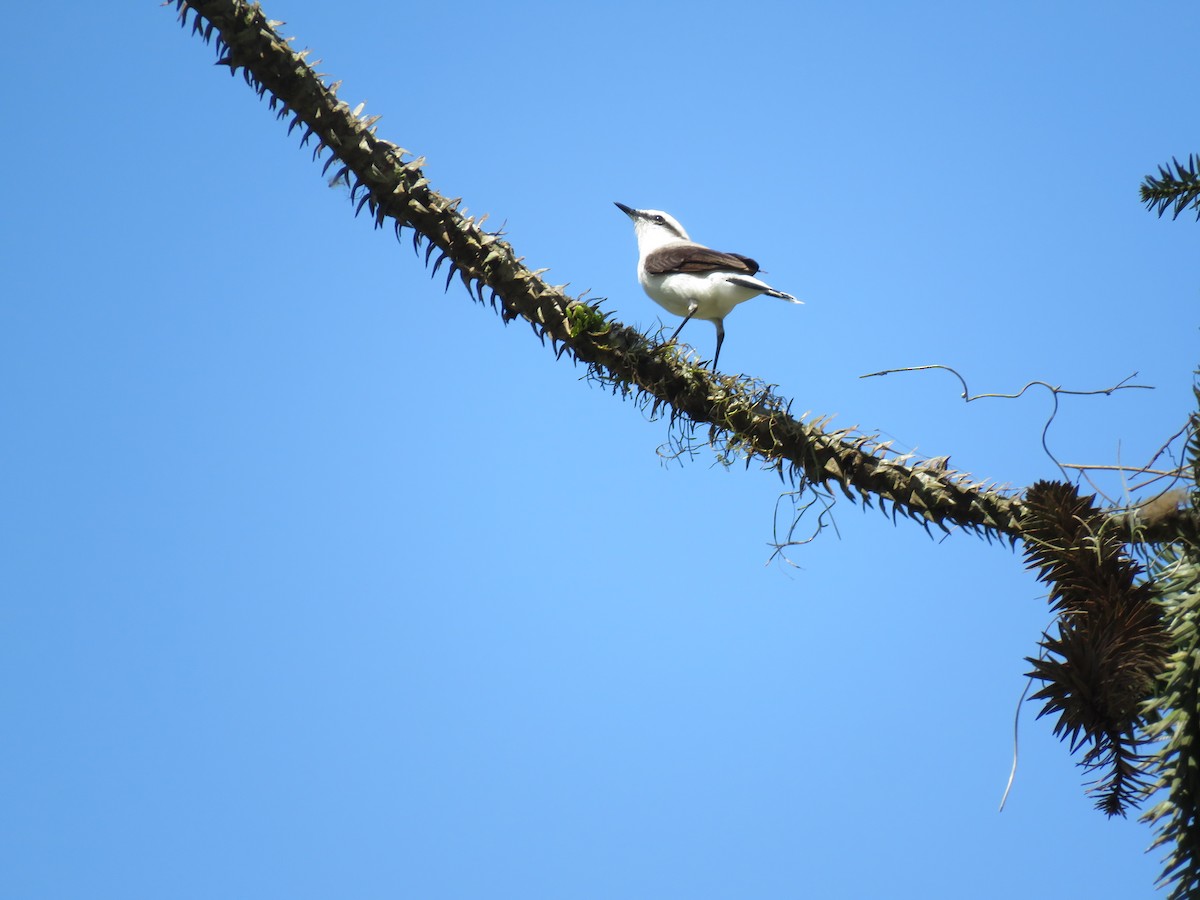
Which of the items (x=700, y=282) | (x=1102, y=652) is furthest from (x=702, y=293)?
(x=1102, y=652)

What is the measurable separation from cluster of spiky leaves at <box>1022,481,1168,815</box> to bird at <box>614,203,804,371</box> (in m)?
4.70

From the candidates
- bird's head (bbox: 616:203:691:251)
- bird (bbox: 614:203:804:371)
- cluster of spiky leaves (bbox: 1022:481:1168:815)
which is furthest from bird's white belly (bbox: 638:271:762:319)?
cluster of spiky leaves (bbox: 1022:481:1168:815)

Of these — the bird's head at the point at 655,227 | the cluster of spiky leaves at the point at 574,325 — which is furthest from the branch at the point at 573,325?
the bird's head at the point at 655,227

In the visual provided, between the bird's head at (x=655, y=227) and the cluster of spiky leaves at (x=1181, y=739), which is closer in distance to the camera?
the cluster of spiky leaves at (x=1181, y=739)

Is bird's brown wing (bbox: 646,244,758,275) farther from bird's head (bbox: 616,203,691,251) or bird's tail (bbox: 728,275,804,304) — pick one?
bird's head (bbox: 616,203,691,251)

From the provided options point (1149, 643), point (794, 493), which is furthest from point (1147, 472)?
point (794, 493)

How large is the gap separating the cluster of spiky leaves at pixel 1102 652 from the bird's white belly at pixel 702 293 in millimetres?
5008

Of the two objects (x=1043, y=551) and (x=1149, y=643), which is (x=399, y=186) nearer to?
(x=1043, y=551)

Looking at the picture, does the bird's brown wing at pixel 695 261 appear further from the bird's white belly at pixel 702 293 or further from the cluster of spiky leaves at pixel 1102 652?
the cluster of spiky leaves at pixel 1102 652

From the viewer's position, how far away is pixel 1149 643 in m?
2.11

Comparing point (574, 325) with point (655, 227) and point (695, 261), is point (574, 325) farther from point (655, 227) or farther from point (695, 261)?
point (655, 227)

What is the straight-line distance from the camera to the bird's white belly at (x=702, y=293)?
7.23 m

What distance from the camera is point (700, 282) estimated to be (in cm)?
730

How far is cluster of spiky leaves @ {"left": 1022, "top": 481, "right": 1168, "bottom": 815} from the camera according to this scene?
6.90 feet
